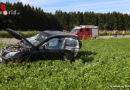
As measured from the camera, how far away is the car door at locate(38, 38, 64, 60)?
745 centimetres

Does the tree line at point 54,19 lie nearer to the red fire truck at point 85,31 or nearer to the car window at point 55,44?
the red fire truck at point 85,31

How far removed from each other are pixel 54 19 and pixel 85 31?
4396cm

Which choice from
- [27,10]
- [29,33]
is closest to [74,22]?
[27,10]

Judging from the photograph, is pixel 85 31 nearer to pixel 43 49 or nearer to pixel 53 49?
pixel 53 49

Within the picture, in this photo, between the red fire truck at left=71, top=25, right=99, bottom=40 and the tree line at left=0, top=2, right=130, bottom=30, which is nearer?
the red fire truck at left=71, top=25, right=99, bottom=40

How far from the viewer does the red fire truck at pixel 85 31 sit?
85.8 ft

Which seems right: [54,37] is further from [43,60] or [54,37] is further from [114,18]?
[114,18]

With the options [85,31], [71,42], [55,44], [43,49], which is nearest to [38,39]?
[43,49]

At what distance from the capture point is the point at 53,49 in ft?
25.0

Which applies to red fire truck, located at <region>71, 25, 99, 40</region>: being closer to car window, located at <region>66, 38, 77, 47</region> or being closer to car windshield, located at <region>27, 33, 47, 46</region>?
car window, located at <region>66, 38, 77, 47</region>

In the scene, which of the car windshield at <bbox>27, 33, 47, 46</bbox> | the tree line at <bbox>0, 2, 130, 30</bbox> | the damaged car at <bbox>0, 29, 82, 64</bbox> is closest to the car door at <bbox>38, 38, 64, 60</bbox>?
the damaged car at <bbox>0, 29, 82, 64</bbox>

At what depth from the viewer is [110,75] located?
5258 mm

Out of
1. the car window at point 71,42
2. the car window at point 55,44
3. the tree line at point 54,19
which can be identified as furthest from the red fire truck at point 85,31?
the tree line at point 54,19

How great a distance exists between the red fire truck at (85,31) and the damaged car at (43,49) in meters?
17.6
